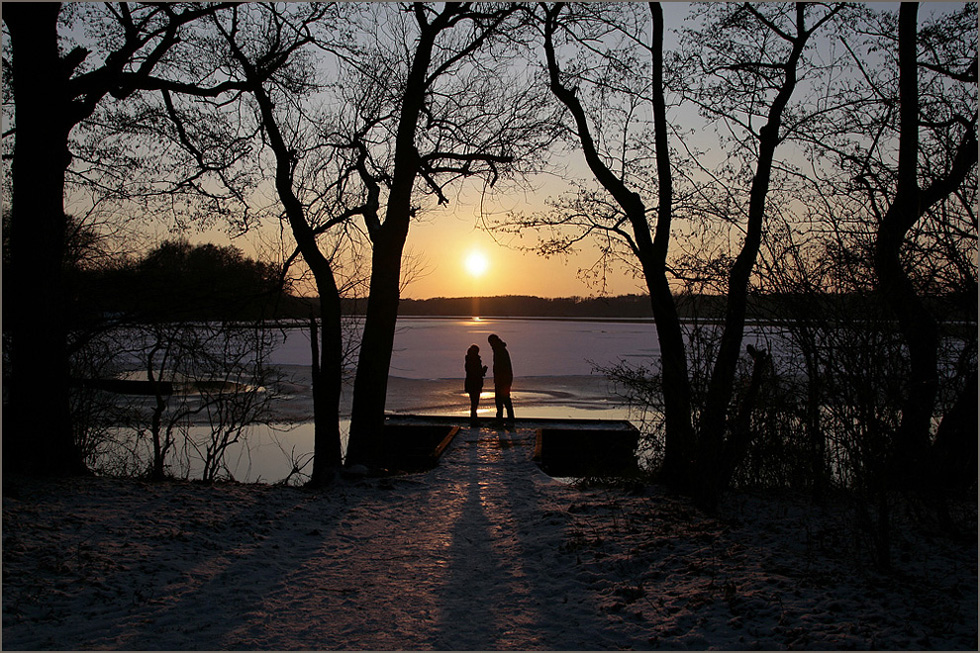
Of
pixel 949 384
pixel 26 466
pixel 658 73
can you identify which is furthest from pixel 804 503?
pixel 26 466

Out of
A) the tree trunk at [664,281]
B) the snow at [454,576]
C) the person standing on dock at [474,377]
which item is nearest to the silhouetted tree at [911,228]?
the snow at [454,576]

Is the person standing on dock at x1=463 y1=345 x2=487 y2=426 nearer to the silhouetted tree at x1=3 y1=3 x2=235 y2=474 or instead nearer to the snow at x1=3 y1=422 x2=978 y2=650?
the snow at x1=3 y1=422 x2=978 y2=650

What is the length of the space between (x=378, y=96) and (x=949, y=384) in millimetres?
9487

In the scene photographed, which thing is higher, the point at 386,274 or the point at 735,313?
the point at 386,274

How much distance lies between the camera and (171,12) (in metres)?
8.43

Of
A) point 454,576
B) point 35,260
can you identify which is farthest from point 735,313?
point 35,260

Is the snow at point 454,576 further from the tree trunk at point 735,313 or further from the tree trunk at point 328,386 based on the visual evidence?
the tree trunk at point 328,386

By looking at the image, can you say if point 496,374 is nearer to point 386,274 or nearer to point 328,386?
point 386,274

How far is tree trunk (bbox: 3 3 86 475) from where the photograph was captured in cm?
721

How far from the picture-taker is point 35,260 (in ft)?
23.7

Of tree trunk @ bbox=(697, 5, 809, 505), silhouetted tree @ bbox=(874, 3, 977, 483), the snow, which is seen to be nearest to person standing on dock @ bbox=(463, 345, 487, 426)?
the snow

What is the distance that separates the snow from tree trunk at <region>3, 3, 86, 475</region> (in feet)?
1.98

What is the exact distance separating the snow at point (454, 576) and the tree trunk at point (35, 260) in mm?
602

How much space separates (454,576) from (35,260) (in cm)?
586
